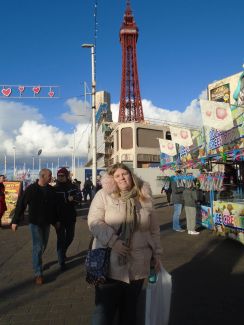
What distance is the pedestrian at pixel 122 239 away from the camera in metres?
2.82

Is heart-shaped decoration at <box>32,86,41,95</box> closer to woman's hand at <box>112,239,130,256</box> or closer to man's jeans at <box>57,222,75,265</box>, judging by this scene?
man's jeans at <box>57,222,75,265</box>

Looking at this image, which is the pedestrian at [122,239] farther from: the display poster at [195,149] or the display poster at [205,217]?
the display poster at [195,149]

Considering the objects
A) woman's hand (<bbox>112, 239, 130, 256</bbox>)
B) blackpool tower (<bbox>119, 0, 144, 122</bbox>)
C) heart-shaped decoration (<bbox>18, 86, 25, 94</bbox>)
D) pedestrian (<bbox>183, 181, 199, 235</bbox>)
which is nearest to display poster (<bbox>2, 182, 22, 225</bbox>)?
heart-shaped decoration (<bbox>18, 86, 25, 94</bbox>)

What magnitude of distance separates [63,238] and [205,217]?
4.99 metres

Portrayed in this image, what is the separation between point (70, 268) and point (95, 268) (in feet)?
12.8

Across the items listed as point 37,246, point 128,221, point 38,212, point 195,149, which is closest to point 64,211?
point 38,212

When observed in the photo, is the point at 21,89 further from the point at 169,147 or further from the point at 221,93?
the point at 221,93

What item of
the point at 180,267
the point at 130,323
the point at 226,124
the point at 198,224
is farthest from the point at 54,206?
the point at 198,224

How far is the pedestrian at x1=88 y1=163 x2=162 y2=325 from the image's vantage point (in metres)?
2.82

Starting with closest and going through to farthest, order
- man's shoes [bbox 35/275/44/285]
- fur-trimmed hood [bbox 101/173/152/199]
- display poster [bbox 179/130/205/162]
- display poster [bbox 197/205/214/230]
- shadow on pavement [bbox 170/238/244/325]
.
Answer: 1. fur-trimmed hood [bbox 101/173/152/199]
2. shadow on pavement [bbox 170/238/244/325]
3. man's shoes [bbox 35/275/44/285]
4. display poster [bbox 197/205/214/230]
5. display poster [bbox 179/130/205/162]

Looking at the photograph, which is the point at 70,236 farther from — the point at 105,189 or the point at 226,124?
the point at 226,124

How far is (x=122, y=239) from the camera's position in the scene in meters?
2.86

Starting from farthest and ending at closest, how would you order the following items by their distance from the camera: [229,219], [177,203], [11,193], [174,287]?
[11,193]
[177,203]
[229,219]
[174,287]

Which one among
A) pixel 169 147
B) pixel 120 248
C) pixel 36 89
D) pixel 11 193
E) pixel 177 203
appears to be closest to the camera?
pixel 120 248
